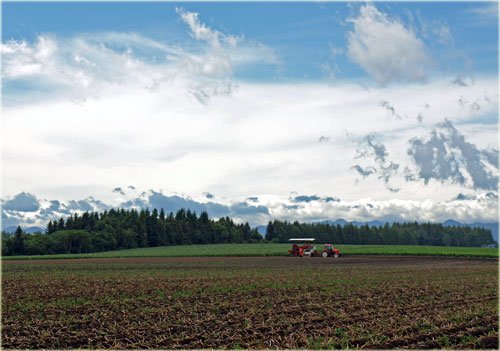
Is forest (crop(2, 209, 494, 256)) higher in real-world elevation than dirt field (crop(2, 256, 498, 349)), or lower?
higher

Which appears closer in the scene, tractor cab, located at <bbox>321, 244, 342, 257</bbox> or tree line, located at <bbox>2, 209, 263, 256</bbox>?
tractor cab, located at <bbox>321, 244, 342, 257</bbox>

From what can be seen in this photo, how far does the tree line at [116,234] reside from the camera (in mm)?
139125

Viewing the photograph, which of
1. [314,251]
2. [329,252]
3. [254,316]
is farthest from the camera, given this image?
[314,251]

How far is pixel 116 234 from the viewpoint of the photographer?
527 ft

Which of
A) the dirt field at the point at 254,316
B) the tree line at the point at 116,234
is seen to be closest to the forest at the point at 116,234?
the tree line at the point at 116,234

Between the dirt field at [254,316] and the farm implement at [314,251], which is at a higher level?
the farm implement at [314,251]

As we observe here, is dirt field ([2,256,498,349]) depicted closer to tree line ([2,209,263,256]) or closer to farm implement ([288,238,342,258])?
farm implement ([288,238,342,258])

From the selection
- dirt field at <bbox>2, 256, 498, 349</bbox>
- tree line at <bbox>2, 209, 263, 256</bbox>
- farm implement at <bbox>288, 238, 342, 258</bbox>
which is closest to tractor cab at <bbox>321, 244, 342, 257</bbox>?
farm implement at <bbox>288, 238, 342, 258</bbox>

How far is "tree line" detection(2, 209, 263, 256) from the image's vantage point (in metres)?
139

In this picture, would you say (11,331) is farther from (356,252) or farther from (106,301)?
(356,252)

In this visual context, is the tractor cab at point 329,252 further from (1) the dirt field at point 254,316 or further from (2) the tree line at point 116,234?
(2) the tree line at point 116,234

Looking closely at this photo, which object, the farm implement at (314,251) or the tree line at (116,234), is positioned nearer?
the farm implement at (314,251)

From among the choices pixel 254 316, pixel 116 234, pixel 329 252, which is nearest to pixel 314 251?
pixel 329 252

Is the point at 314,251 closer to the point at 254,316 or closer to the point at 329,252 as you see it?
the point at 329,252
